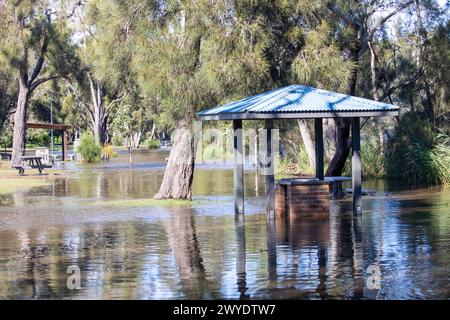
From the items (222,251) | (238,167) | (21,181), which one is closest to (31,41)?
(21,181)

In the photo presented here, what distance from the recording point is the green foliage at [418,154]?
2811cm

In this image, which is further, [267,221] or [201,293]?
[267,221]

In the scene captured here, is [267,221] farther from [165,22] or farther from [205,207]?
[165,22]

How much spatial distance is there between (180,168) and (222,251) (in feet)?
31.5

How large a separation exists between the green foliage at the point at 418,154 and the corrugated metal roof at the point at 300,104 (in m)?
10.3

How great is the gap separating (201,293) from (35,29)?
35.3 m

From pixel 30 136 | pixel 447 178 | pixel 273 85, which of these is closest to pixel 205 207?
pixel 273 85

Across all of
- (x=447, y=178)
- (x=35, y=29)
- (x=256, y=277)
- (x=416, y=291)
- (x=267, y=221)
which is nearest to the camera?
(x=416, y=291)

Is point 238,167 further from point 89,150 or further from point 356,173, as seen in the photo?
point 89,150

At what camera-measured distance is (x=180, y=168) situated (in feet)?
75.6

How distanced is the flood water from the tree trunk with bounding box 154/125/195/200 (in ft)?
2.36

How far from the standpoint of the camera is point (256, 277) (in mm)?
11156
